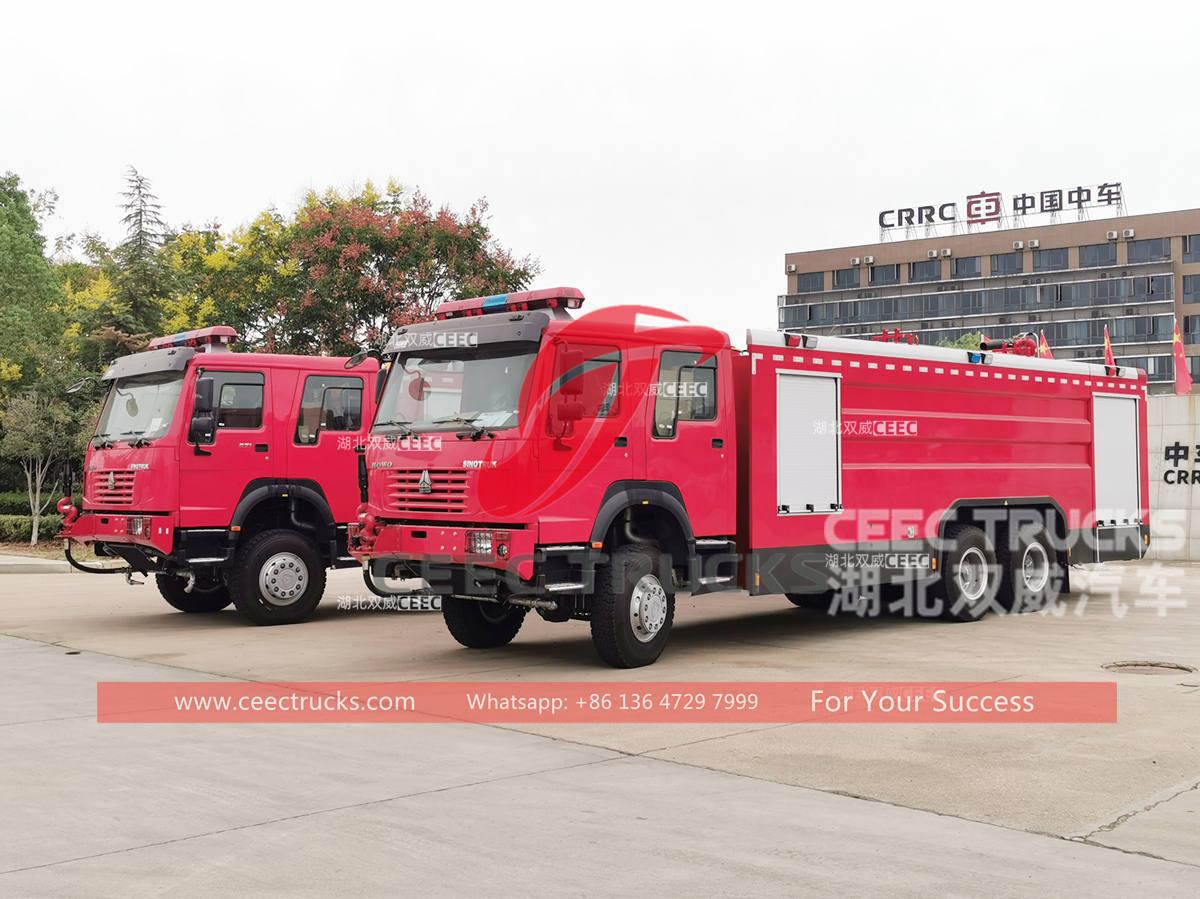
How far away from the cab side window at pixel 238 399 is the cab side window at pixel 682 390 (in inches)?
215

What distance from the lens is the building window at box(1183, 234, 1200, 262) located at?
94.6m

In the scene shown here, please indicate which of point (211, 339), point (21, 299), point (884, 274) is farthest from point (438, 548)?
point (884, 274)

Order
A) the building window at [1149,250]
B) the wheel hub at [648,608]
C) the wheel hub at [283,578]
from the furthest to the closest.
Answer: the building window at [1149,250], the wheel hub at [283,578], the wheel hub at [648,608]

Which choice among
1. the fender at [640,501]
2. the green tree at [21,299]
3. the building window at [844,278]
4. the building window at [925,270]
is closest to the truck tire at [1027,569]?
the fender at [640,501]

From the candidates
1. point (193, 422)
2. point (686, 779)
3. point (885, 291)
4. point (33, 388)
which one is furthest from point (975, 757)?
point (885, 291)

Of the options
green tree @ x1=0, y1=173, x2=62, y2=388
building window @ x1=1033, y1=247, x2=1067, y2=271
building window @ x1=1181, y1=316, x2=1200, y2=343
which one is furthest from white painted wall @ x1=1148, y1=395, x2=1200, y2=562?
building window @ x1=1033, y1=247, x2=1067, y2=271

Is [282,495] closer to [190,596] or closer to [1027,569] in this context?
[190,596]

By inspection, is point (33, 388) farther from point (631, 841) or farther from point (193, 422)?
point (631, 841)

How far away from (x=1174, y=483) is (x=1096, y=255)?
84137mm

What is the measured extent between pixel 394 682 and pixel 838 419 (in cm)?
491

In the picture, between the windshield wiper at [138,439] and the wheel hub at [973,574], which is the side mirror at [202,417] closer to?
the windshield wiper at [138,439]

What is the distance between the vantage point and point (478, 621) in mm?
11961

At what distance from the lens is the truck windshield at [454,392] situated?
10148mm

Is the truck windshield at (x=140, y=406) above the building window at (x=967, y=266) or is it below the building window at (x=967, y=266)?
below
